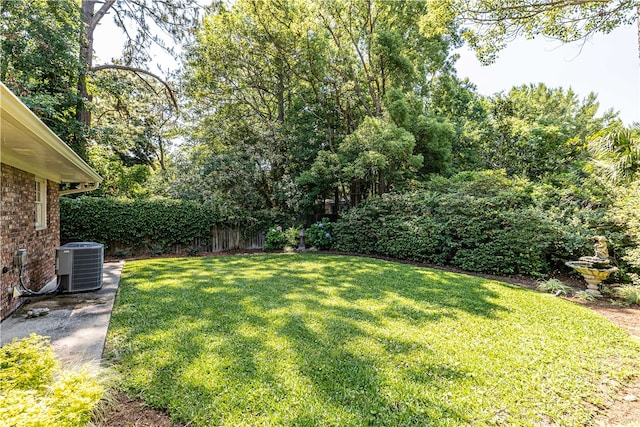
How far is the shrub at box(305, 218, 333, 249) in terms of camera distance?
1119cm

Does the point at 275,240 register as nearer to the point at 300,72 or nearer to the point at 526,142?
the point at 300,72

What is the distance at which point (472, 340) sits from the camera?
3.44 m

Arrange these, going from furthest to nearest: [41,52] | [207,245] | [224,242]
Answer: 1. [224,242]
2. [207,245]
3. [41,52]

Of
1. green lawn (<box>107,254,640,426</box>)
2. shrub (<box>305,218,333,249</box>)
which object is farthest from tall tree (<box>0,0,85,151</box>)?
shrub (<box>305,218,333,249</box>)

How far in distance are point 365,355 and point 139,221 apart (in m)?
9.61

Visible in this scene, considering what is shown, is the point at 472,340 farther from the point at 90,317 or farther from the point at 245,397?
the point at 90,317

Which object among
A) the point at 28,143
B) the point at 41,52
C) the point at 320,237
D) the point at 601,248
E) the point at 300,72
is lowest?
the point at 320,237

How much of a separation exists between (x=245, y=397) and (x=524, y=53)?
9.32 metres

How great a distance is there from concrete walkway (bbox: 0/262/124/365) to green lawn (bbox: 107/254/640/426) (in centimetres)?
19

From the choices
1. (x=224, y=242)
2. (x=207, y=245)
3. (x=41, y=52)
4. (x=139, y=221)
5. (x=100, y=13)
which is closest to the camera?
(x=41, y=52)

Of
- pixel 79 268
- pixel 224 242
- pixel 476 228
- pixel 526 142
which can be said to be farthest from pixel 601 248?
pixel 224 242

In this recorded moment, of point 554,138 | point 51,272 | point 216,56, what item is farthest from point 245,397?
point 554,138

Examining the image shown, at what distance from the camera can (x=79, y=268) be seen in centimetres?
526

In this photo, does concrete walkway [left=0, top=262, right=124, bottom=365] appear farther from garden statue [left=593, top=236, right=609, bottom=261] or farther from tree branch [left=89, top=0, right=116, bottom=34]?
tree branch [left=89, top=0, right=116, bottom=34]
